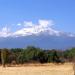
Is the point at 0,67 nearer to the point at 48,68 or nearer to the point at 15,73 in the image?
the point at 15,73

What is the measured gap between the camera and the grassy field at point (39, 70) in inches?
907

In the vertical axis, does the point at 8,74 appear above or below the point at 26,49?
below

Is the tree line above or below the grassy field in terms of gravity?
above

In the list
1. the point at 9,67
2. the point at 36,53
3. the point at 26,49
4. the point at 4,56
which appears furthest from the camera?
the point at 26,49

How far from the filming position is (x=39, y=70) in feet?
78.4

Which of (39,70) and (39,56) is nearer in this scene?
(39,70)

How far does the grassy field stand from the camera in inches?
907

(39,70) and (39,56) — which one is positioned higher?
(39,56)

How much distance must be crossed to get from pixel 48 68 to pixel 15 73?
243 centimetres

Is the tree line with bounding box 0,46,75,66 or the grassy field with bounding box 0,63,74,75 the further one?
the tree line with bounding box 0,46,75,66

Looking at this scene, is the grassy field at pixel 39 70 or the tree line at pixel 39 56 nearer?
the grassy field at pixel 39 70

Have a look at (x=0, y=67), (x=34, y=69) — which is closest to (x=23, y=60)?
(x=0, y=67)

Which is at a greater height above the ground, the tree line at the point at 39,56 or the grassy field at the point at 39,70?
the tree line at the point at 39,56

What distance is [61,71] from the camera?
23047 millimetres
